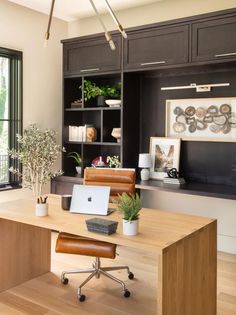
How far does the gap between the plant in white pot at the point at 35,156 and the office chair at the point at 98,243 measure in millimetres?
1191

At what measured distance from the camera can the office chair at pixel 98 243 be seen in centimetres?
283

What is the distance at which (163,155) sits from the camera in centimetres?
442

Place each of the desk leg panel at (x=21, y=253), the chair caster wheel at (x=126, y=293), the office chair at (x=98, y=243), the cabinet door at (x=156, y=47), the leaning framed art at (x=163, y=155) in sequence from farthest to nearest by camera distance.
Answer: the leaning framed art at (x=163, y=155) < the cabinet door at (x=156, y=47) < the desk leg panel at (x=21, y=253) < the chair caster wheel at (x=126, y=293) < the office chair at (x=98, y=243)

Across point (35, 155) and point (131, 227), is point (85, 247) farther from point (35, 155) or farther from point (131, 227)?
point (35, 155)

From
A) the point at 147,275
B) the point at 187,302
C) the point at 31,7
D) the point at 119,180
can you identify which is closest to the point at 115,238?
the point at 187,302

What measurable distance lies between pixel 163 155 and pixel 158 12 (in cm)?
173

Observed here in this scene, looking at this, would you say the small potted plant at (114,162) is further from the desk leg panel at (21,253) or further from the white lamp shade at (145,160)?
the desk leg panel at (21,253)

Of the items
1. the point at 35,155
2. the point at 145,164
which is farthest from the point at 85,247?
the point at 35,155

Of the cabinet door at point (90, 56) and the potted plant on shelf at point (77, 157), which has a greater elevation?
the cabinet door at point (90, 56)

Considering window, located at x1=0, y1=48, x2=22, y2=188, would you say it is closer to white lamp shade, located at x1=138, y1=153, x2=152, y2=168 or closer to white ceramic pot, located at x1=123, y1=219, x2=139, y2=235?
white lamp shade, located at x1=138, y1=153, x2=152, y2=168

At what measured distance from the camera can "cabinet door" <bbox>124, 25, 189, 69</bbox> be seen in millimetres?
3824

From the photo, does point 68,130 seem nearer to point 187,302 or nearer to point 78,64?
point 78,64

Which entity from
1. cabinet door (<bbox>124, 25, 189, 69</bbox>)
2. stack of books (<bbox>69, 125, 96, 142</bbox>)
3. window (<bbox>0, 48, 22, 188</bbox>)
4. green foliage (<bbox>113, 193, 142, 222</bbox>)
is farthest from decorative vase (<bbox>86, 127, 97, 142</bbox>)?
green foliage (<bbox>113, 193, 142, 222</bbox>)

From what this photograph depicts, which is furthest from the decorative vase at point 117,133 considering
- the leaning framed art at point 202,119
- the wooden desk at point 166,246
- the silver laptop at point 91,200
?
the silver laptop at point 91,200
